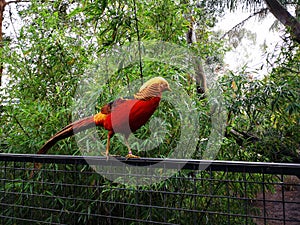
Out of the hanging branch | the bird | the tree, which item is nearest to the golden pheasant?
the bird

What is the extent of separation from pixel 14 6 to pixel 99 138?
12.4 ft

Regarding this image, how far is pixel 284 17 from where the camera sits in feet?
10.1

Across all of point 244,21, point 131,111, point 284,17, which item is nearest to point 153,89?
point 131,111

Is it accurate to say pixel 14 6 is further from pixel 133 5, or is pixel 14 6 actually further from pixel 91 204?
pixel 91 204

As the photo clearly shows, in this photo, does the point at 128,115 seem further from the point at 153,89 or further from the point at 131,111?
the point at 153,89

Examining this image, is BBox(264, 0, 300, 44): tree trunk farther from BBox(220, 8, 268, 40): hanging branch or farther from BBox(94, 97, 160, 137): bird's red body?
BBox(94, 97, 160, 137): bird's red body

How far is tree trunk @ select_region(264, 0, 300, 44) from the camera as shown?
2.69 m

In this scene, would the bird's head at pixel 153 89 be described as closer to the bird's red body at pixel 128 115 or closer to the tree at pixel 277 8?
the bird's red body at pixel 128 115

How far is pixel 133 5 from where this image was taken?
1824 mm

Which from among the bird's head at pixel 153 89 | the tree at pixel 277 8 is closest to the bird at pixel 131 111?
the bird's head at pixel 153 89

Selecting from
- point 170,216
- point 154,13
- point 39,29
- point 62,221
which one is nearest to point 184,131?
point 170,216

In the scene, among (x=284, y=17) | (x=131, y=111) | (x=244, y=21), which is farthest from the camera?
(x=244, y=21)

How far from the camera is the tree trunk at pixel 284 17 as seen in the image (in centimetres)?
269

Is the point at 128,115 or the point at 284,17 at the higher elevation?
the point at 128,115
